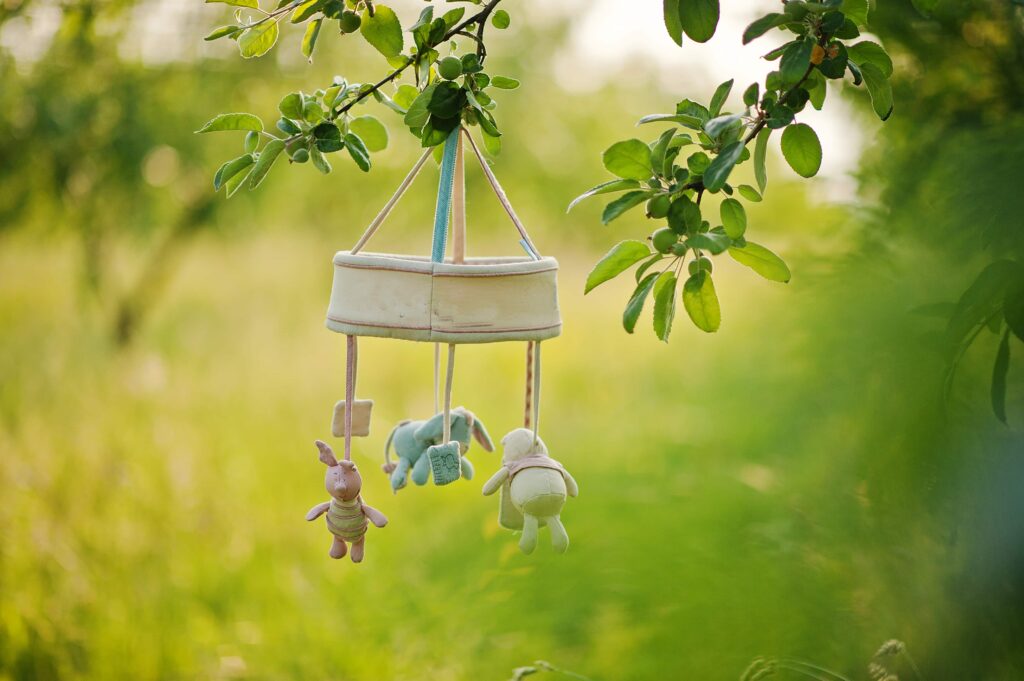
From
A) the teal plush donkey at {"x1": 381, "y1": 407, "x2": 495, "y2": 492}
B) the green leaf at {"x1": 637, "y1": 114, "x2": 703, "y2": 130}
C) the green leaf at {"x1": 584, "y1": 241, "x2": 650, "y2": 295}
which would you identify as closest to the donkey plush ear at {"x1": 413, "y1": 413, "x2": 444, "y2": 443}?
the teal plush donkey at {"x1": 381, "y1": 407, "x2": 495, "y2": 492}

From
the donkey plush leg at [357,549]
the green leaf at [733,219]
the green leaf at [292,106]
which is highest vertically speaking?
the green leaf at [292,106]

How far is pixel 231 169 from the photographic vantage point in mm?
692

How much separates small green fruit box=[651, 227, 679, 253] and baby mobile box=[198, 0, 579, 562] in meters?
0.14

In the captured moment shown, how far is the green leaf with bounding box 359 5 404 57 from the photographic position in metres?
0.71

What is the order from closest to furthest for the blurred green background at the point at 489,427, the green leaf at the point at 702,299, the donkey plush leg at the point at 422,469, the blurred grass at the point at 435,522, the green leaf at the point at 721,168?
1. the green leaf at the point at 721,168
2. the green leaf at the point at 702,299
3. the donkey plush leg at the point at 422,469
4. the blurred green background at the point at 489,427
5. the blurred grass at the point at 435,522

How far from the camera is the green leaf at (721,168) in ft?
1.94

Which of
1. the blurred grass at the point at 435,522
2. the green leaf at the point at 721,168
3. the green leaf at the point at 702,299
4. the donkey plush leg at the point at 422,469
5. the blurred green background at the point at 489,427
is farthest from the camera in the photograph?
the blurred grass at the point at 435,522

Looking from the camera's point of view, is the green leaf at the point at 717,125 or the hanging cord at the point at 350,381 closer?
the green leaf at the point at 717,125

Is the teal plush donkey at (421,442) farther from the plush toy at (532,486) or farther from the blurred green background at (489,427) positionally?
the blurred green background at (489,427)

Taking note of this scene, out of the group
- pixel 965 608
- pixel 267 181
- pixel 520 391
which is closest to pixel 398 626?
pixel 965 608

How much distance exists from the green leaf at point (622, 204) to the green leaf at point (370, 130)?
0.30m

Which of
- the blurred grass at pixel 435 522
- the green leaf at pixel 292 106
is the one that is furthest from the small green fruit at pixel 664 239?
the blurred grass at pixel 435 522

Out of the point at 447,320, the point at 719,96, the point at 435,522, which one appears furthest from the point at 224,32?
the point at 435,522

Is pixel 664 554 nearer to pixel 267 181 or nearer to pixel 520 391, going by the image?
pixel 520 391
